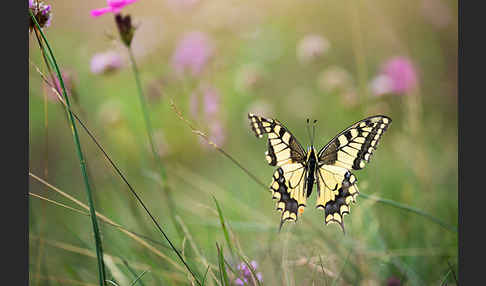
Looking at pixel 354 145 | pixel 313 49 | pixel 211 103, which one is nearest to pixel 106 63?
pixel 211 103

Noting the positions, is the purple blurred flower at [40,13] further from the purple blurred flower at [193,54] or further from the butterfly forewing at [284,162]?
the purple blurred flower at [193,54]

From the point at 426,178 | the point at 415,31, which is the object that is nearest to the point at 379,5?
the point at 415,31

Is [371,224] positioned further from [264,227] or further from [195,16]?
[195,16]

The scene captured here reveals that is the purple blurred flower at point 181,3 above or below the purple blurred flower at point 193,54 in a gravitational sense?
above

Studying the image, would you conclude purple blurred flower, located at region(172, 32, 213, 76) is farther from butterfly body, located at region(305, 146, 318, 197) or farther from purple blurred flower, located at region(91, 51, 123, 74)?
butterfly body, located at region(305, 146, 318, 197)

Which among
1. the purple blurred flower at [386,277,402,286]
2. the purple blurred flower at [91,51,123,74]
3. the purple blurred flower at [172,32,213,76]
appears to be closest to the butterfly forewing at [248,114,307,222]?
the purple blurred flower at [386,277,402,286]

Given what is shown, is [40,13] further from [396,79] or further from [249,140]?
[249,140]

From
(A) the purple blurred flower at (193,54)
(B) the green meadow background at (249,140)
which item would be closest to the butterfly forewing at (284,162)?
(B) the green meadow background at (249,140)
